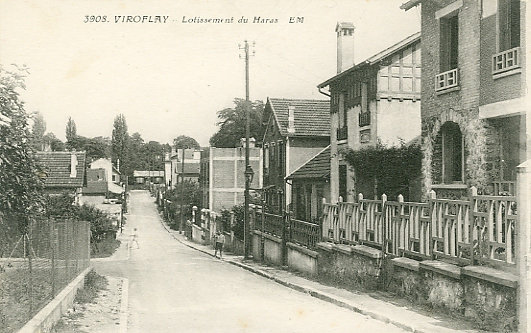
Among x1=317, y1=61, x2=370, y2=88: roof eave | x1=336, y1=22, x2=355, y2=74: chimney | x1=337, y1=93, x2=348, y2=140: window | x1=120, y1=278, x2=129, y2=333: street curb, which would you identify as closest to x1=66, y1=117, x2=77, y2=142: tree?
x1=336, y1=22, x2=355, y2=74: chimney

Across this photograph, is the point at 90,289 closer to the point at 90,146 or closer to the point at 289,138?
the point at 289,138

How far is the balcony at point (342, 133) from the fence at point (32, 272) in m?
13.3

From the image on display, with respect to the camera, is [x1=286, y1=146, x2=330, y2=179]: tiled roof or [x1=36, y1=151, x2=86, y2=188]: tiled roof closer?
[x1=286, y1=146, x2=330, y2=179]: tiled roof

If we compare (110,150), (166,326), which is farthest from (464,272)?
(110,150)

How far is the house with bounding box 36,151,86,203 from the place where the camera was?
40000 millimetres

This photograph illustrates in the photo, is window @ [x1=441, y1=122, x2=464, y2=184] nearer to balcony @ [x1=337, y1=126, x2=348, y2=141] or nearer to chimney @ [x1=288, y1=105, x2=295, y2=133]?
balcony @ [x1=337, y1=126, x2=348, y2=141]

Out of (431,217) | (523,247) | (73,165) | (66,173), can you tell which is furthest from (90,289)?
(73,165)

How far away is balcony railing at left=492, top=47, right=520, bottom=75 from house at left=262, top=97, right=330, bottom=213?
19.6 meters

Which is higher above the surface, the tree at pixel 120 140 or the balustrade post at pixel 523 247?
the tree at pixel 120 140

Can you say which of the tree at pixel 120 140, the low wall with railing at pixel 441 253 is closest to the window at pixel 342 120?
the low wall with railing at pixel 441 253

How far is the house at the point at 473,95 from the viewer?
12086mm

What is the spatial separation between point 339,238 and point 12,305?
357 inches

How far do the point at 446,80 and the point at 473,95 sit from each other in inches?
46.5

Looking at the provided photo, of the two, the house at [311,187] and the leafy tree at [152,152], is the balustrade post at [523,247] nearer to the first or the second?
the house at [311,187]
